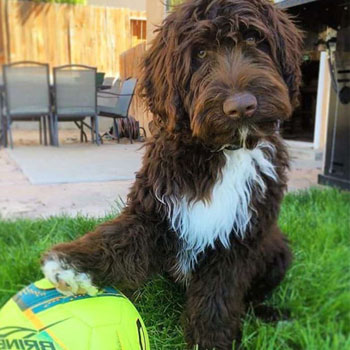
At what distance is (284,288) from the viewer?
83.9 inches

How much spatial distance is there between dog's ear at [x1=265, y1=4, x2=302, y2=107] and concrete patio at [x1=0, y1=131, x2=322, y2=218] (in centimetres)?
64

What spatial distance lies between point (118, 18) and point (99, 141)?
448mm

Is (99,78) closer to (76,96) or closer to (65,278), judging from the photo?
(76,96)

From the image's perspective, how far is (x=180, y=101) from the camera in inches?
58.7

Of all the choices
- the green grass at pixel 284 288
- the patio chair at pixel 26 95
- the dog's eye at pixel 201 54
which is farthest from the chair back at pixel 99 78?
the green grass at pixel 284 288


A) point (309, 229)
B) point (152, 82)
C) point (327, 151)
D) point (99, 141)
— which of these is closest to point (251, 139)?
point (152, 82)

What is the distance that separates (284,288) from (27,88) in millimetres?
1561

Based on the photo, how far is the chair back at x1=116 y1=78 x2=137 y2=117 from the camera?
5.23 feet

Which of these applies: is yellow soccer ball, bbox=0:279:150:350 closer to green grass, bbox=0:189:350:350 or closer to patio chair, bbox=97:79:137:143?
green grass, bbox=0:189:350:350

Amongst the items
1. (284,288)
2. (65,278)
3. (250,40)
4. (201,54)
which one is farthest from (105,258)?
(284,288)

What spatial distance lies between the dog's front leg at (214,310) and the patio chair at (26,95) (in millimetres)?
846

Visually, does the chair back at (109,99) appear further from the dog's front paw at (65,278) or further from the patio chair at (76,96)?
the dog's front paw at (65,278)

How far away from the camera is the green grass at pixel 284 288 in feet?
5.67

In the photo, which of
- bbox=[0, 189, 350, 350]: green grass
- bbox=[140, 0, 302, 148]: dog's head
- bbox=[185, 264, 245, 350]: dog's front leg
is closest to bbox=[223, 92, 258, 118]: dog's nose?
bbox=[140, 0, 302, 148]: dog's head
